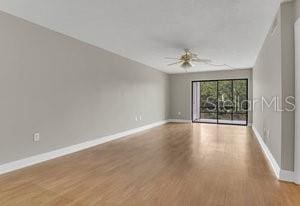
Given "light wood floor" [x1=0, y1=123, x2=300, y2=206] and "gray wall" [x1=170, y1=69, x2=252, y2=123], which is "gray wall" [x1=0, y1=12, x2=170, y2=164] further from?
"gray wall" [x1=170, y1=69, x2=252, y2=123]

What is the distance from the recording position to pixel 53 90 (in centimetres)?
354

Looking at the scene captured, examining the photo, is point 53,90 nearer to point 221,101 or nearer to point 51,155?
point 51,155

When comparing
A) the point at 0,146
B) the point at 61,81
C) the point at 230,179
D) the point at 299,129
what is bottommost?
the point at 230,179

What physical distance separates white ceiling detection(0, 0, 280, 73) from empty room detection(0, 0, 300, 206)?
19 mm

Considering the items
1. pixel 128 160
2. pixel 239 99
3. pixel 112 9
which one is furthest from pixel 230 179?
pixel 239 99

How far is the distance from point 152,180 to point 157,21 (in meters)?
2.43

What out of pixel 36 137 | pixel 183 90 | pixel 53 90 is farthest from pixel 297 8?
pixel 183 90

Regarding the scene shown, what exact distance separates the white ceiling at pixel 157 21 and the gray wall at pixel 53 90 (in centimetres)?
33

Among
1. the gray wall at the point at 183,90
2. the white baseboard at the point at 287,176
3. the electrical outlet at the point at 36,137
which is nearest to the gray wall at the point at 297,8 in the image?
the white baseboard at the point at 287,176

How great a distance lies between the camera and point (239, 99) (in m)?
8.26

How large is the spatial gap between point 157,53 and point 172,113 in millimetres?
4368

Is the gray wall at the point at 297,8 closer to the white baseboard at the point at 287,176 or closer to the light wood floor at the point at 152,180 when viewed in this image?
the white baseboard at the point at 287,176

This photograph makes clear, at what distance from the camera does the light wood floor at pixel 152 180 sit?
2.05m

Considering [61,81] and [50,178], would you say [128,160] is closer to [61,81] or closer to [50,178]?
[50,178]
